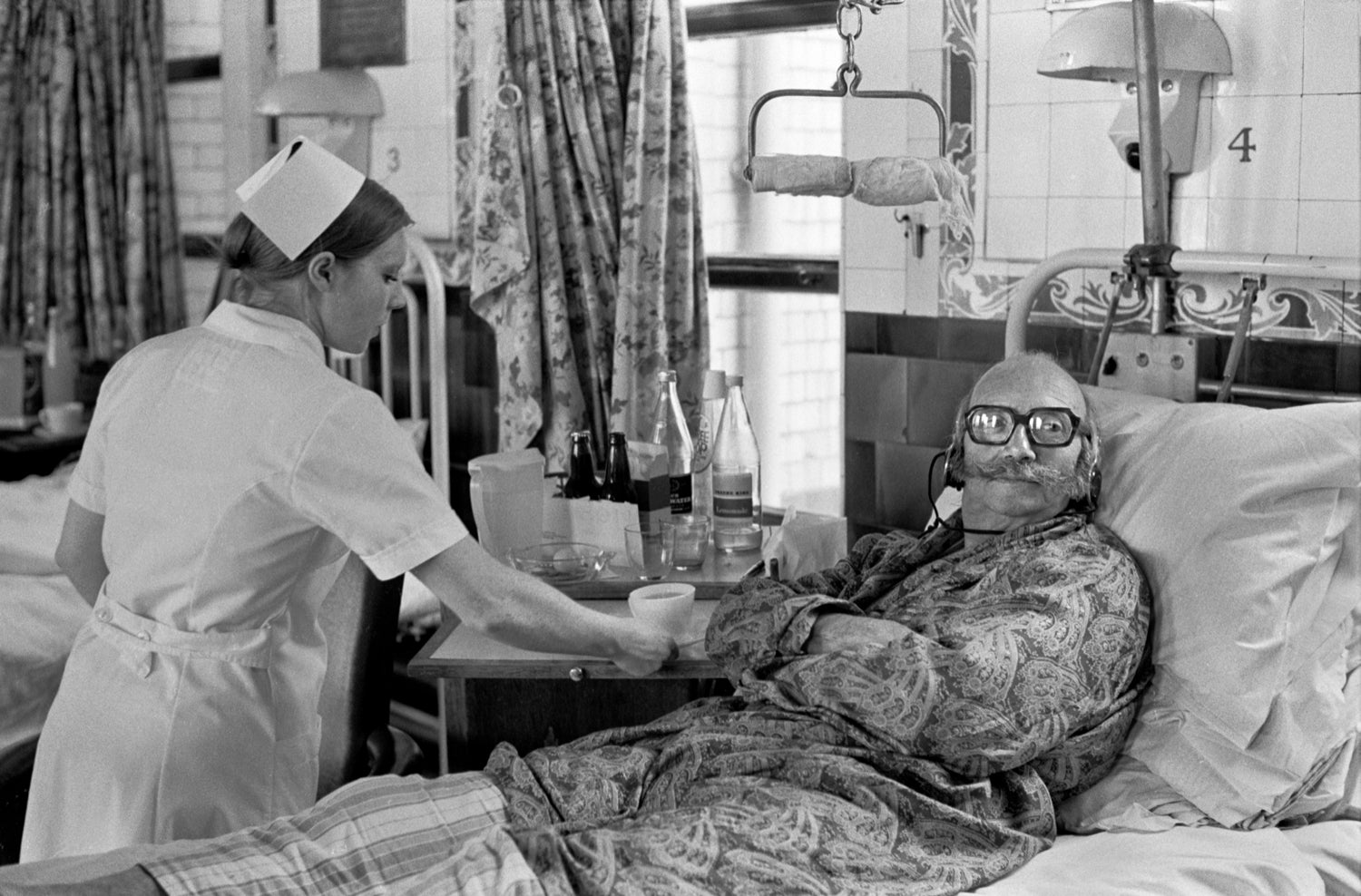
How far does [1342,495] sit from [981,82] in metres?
1.25

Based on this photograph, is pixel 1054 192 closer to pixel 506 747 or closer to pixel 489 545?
pixel 489 545

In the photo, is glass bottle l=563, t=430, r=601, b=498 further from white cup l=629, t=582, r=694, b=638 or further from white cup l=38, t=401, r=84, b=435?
white cup l=38, t=401, r=84, b=435

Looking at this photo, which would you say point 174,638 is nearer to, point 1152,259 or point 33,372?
point 1152,259

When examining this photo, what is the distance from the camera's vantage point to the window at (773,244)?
3.97 metres

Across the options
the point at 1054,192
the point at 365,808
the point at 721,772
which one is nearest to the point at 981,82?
the point at 1054,192

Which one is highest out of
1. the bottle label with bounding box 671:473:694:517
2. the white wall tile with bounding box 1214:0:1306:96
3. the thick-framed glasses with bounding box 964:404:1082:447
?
the white wall tile with bounding box 1214:0:1306:96

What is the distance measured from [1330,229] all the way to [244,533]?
6.21 feet

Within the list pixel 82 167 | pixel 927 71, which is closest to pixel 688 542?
pixel 927 71

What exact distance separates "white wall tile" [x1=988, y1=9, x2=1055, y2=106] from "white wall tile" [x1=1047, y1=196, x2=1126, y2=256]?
220mm

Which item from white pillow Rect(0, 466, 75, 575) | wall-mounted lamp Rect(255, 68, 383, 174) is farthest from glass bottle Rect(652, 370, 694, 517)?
wall-mounted lamp Rect(255, 68, 383, 174)

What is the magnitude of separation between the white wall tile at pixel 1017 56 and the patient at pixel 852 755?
0.88 m

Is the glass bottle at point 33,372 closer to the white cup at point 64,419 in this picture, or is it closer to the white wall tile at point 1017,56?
the white cup at point 64,419

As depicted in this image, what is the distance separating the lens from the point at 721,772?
89.5 inches

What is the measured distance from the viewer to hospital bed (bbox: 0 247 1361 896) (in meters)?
2.22
